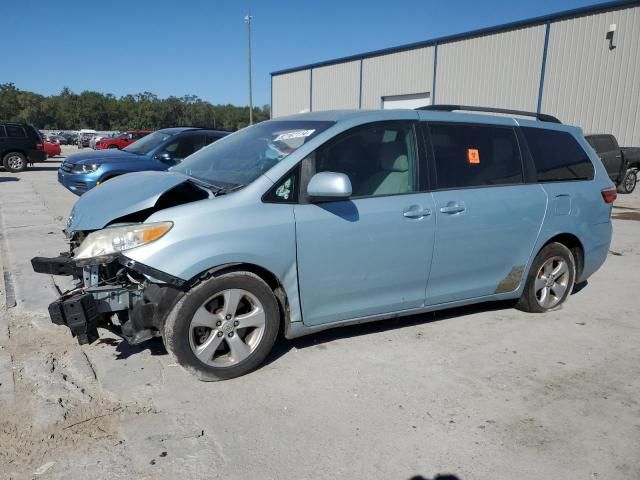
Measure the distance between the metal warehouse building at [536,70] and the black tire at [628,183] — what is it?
2.79m

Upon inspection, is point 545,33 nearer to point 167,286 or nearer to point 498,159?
point 498,159

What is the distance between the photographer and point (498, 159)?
451 centimetres

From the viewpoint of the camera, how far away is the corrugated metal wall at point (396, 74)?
26.2m

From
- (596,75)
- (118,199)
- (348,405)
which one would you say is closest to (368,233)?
(348,405)

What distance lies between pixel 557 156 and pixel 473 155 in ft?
3.63

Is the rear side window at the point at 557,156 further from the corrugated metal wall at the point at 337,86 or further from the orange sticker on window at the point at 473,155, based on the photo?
the corrugated metal wall at the point at 337,86

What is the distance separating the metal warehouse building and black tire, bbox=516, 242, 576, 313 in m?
16.1

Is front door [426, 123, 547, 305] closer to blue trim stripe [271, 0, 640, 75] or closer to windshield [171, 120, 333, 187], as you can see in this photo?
windshield [171, 120, 333, 187]

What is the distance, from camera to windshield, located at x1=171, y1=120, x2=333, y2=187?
12.5 feet

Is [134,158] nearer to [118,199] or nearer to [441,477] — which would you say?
Answer: [118,199]

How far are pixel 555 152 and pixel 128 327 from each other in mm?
4034

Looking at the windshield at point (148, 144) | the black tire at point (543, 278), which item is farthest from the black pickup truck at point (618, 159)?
the windshield at point (148, 144)

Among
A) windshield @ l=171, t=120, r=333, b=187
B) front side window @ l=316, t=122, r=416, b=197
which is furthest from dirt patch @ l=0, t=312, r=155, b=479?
front side window @ l=316, t=122, r=416, b=197

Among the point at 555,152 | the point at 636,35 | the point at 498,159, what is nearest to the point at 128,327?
the point at 498,159
